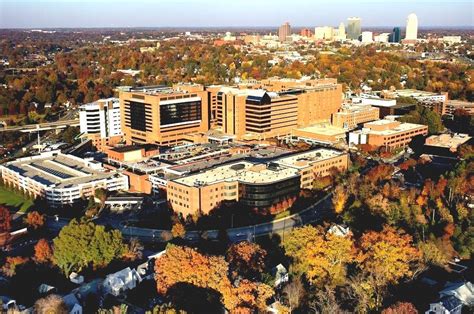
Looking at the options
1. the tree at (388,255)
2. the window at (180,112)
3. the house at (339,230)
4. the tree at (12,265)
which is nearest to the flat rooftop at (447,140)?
the window at (180,112)

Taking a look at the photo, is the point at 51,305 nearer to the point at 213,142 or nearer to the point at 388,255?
the point at 388,255

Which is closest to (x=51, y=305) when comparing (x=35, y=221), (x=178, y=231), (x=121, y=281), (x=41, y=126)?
(x=121, y=281)

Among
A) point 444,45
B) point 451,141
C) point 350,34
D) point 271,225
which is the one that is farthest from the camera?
point 350,34

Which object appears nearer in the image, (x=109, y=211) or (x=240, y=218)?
(x=240, y=218)

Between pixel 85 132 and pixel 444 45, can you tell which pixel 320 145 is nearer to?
pixel 85 132

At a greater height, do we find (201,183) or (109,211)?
(201,183)

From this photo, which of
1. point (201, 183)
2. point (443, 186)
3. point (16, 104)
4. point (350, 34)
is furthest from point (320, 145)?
point (350, 34)
